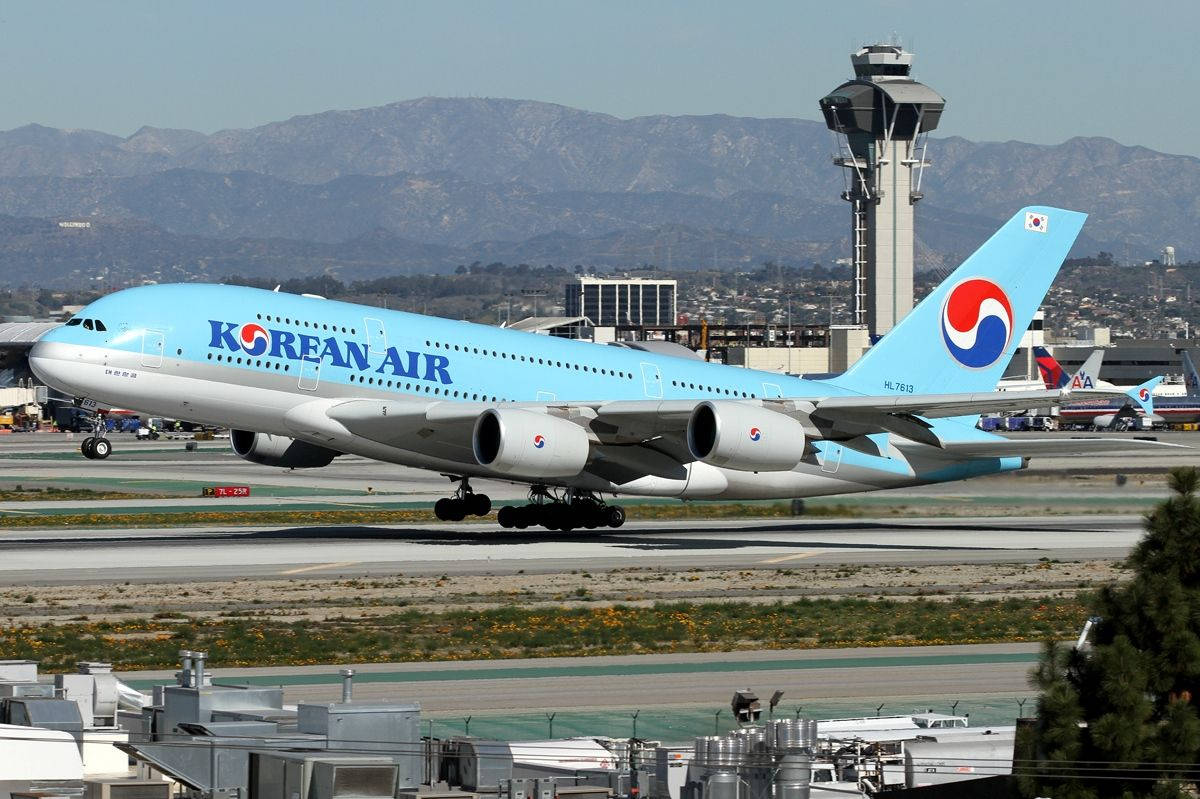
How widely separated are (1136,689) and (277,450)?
35088 mm

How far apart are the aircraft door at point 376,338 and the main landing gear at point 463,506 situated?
5.65 m

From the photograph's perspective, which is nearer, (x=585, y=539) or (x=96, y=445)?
(x=585, y=539)

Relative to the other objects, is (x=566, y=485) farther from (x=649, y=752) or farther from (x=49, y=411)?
(x=49, y=411)

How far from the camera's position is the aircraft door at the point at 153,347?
4178 centimetres

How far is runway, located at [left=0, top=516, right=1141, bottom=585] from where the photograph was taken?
40.0m

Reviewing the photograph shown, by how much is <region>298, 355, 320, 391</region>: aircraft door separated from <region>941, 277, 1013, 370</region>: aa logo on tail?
18177mm

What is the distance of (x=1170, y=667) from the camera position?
14719 millimetres

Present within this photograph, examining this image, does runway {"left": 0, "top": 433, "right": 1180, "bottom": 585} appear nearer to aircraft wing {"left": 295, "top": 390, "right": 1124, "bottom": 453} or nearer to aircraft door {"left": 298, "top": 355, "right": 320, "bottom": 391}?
aircraft wing {"left": 295, "top": 390, "right": 1124, "bottom": 453}

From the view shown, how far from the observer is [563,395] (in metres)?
47.7

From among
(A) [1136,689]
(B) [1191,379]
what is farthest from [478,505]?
(B) [1191,379]

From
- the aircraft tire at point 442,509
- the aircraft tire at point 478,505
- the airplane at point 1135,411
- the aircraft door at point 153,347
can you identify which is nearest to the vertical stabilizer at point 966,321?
the aircraft tire at point 478,505

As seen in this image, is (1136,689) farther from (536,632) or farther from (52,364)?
(52,364)

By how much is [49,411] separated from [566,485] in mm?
123497

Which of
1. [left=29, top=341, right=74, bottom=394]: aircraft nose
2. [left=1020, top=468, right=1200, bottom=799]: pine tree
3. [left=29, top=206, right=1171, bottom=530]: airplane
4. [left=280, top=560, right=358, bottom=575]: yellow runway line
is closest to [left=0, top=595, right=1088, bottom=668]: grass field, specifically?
[left=280, top=560, right=358, bottom=575]: yellow runway line
